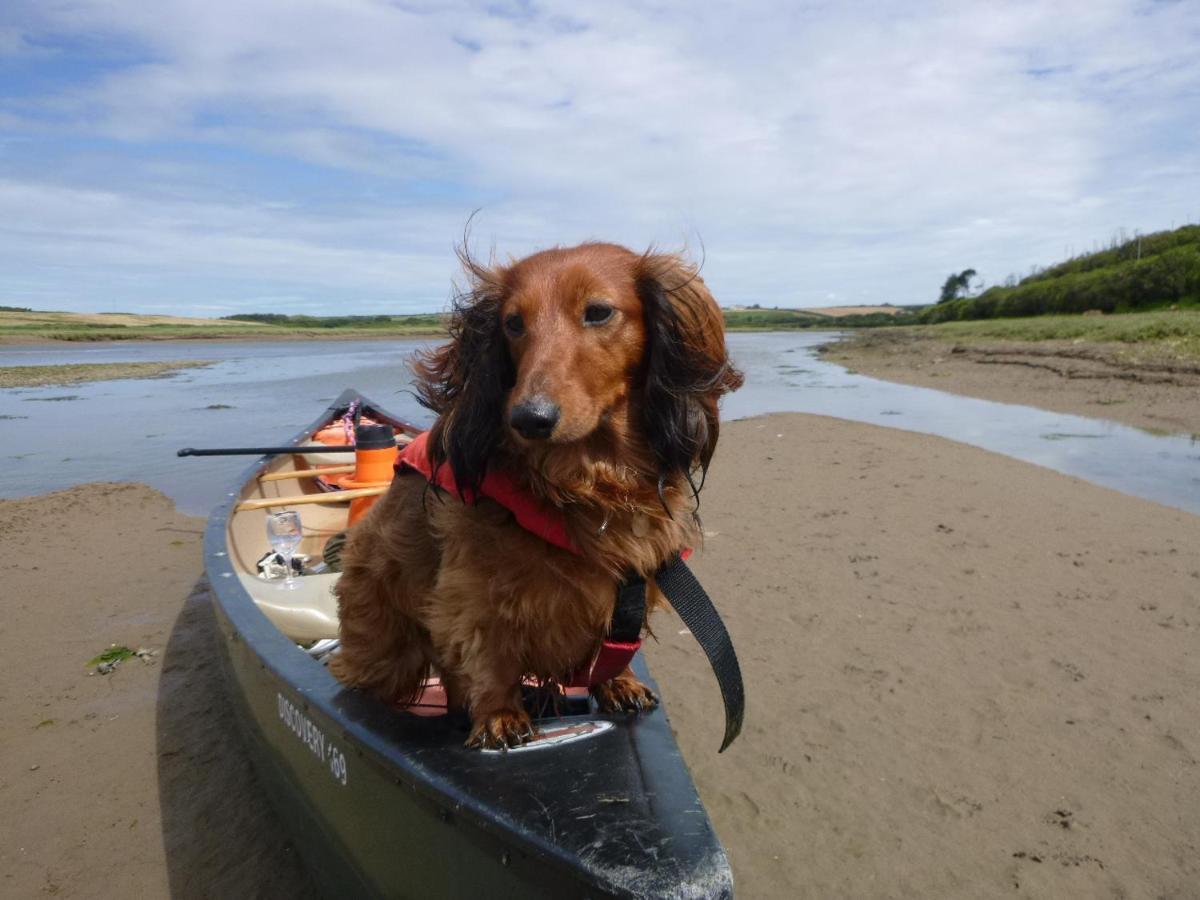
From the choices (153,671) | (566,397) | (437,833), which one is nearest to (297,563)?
(153,671)

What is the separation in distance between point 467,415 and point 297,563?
10.9ft

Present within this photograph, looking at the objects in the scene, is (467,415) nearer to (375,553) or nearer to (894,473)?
(375,553)

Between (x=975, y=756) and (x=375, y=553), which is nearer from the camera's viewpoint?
(x=375, y=553)

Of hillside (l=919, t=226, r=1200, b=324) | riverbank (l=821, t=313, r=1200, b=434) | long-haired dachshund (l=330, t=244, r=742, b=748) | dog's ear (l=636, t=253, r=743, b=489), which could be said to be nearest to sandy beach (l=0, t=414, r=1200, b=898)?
long-haired dachshund (l=330, t=244, r=742, b=748)

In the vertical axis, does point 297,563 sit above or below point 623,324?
below

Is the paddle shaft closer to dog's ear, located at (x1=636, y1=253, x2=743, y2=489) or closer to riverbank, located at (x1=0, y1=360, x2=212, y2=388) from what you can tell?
dog's ear, located at (x1=636, y1=253, x2=743, y2=489)

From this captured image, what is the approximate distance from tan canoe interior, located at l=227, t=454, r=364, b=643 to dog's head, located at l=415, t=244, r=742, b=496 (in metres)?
1.56

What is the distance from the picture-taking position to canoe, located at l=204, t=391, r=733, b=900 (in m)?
1.54

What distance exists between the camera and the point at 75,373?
3030 centimetres

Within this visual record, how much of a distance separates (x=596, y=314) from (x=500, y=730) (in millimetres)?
1060

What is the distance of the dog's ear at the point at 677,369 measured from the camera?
197 centimetres

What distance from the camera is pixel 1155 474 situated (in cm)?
916

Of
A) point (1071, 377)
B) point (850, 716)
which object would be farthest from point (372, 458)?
point (1071, 377)

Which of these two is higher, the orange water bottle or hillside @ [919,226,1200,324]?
hillside @ [919,226,1200,324]
